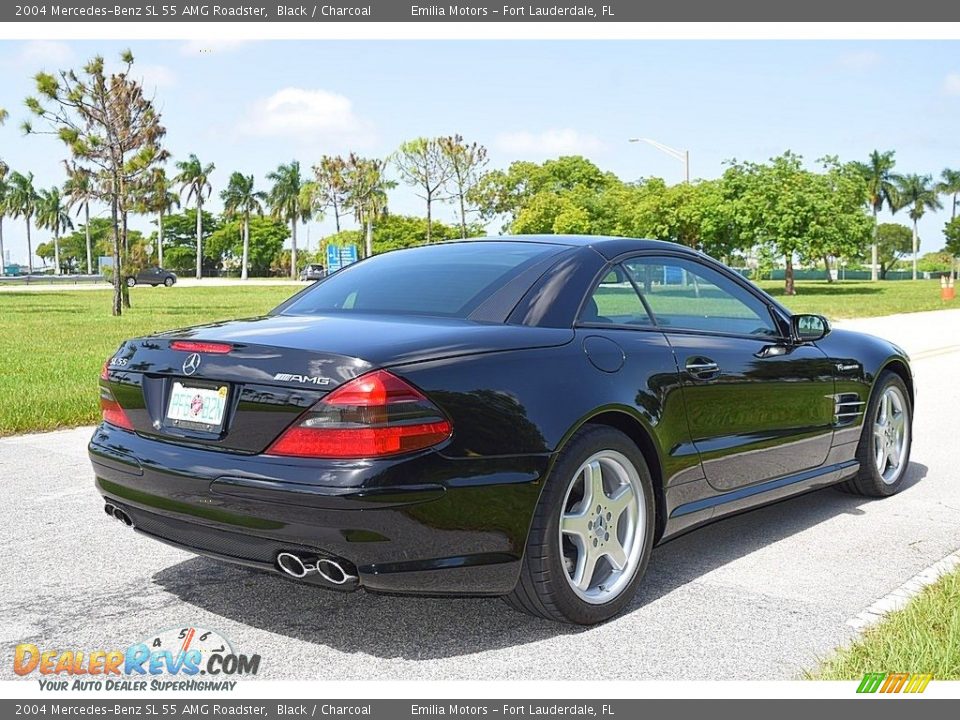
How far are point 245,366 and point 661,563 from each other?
2.30 m

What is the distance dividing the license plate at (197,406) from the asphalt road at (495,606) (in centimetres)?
81

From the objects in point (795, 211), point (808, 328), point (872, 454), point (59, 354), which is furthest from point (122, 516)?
point (795, 211)

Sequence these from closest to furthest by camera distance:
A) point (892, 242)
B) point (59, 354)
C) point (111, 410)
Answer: point (111, 410) < point (59, 354) < point (892, 242)

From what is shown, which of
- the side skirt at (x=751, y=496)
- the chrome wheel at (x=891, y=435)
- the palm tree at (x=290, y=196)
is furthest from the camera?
the palm tree at (x=290, y=196)

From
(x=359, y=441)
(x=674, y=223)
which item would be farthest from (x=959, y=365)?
(x=674, y=223)

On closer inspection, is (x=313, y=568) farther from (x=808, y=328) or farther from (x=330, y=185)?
(x=330, y=185)

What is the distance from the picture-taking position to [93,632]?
3.95 meters

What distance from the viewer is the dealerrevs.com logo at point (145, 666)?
3512 mm

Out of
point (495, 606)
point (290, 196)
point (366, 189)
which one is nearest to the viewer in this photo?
point (495, 606)

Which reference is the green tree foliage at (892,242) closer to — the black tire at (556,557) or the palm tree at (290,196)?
the palm tree at (290,196)

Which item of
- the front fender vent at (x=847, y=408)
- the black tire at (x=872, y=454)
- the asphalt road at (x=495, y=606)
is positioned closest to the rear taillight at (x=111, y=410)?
the asphalt road at (x=495, y=606)

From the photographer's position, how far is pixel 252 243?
124750 mm

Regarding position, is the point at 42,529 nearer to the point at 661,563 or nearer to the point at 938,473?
the point at 661,563

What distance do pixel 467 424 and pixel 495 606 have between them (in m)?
1.09
